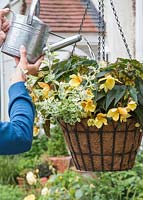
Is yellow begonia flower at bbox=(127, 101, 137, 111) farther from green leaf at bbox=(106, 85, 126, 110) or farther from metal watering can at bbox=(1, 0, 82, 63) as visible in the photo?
metal watering can at bbox=(1, 0, 82, 63)

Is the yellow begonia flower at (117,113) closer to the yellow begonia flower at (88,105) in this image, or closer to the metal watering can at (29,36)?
the yellow begonia flower at (88,105)

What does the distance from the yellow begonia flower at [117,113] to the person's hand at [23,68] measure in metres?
0.27

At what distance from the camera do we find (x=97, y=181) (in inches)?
138

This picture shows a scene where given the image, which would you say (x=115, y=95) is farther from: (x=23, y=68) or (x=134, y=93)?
(x=23, y=68)

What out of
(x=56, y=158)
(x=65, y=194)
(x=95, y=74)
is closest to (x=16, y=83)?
(x=95, y=74)

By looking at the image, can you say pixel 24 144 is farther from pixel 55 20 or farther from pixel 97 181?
pixel 55 20

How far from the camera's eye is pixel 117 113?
6.18 ft

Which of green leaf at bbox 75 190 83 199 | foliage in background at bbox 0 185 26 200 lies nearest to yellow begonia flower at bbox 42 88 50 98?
green leaf at bbox 75 190 83 199

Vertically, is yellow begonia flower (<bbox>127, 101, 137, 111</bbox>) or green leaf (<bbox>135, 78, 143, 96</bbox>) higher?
green leaf (<bbox>135, 78, 143, 96</bbox>)

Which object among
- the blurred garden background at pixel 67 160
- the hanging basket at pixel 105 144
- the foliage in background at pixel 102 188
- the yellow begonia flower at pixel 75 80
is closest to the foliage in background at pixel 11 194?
the blurred garden background at pixel 67 160

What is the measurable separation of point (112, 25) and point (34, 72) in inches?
103

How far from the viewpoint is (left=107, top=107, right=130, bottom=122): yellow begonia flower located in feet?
6.16

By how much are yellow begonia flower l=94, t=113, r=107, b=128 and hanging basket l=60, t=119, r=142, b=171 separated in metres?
0.04

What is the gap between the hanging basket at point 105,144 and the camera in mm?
1950
